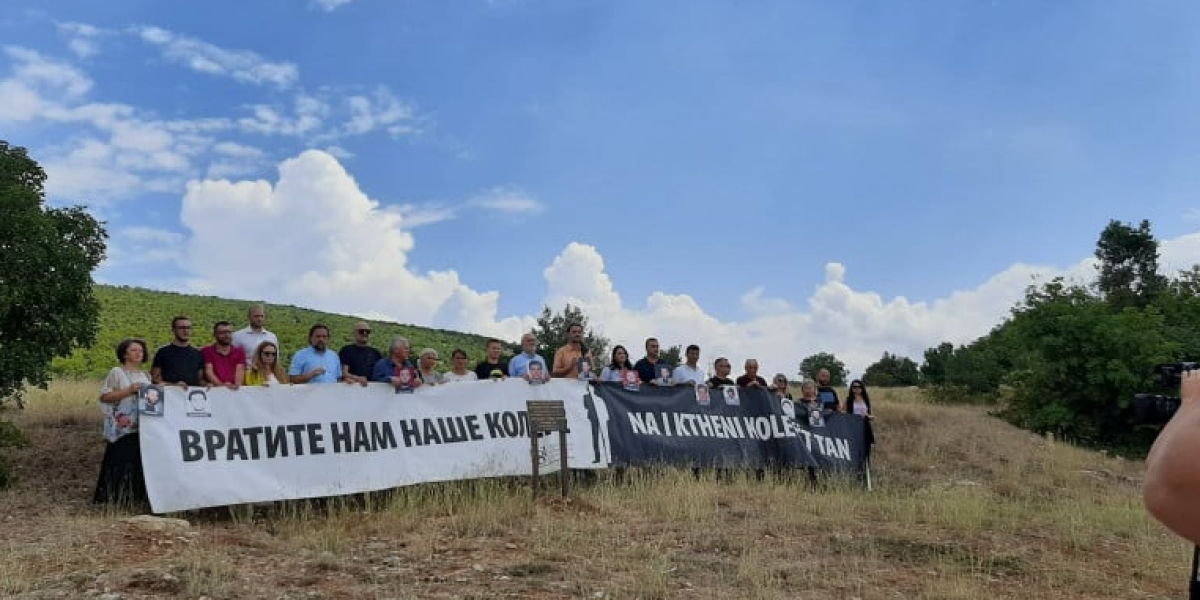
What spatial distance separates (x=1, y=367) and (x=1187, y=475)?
11.2m

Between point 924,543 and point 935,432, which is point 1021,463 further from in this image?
point 924,543

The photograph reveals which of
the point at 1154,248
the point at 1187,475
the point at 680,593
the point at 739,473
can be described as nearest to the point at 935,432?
the point at 739,473

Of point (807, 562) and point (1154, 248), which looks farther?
point (1154, 248)

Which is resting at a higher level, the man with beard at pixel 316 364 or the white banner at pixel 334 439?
the man with beard at pixel 316 364

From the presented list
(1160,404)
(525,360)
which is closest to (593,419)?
(525,360)

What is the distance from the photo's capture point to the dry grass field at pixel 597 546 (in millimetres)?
6359

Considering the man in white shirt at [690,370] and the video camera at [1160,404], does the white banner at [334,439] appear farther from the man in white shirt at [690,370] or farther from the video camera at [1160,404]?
the video camera at [1160,404]

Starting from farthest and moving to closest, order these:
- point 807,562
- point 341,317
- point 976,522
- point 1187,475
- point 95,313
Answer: point 341,317 < point 95,313 < point 976,522 < point 807,562 < point 1187,475

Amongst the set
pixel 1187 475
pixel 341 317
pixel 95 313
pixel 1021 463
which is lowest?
pixel 1021 463

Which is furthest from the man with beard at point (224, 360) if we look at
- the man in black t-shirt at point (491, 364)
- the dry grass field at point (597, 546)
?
the man in black t-shirt at point (491, 364)

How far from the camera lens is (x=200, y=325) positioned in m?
57.5

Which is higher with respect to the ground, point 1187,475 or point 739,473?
point 1187,475

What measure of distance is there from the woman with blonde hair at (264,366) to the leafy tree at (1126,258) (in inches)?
2190

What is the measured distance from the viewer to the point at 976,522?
9.64 meters
